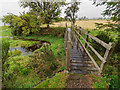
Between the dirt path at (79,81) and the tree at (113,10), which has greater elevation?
the tree at (113,10)

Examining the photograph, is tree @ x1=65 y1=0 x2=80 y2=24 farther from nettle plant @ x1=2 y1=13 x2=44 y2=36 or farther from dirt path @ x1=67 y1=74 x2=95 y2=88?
dirt path @ x1=67 y1=74 x2=95 y2=88

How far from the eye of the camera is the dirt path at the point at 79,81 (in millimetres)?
2496

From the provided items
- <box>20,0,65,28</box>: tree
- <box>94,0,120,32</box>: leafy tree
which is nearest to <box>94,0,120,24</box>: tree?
<box>94,0,120,32</box>: leafy tree

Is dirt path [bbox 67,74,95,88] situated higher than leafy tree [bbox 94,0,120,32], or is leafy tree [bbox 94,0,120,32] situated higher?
leafy tree [bbox 94,0,120,32]

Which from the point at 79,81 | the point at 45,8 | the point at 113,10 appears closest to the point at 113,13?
the point at 113,10

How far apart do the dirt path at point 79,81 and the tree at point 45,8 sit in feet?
49.7

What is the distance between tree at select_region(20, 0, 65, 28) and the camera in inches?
604

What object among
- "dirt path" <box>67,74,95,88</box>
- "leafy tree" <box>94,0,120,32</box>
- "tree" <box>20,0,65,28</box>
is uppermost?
"tree" <box>20,0,65,28</box>

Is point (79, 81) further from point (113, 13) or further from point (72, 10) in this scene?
point (72, 10)

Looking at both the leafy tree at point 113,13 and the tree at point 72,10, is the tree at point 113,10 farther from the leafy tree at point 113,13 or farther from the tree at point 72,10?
the tree at point 72,10

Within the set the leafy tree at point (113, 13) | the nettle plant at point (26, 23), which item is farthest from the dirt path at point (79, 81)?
the nettle plant at point (26, 23)

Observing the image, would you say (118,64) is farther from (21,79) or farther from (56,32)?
(56,32)

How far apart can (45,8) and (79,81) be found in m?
17.9

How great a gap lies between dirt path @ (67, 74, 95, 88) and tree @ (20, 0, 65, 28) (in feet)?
49.7
